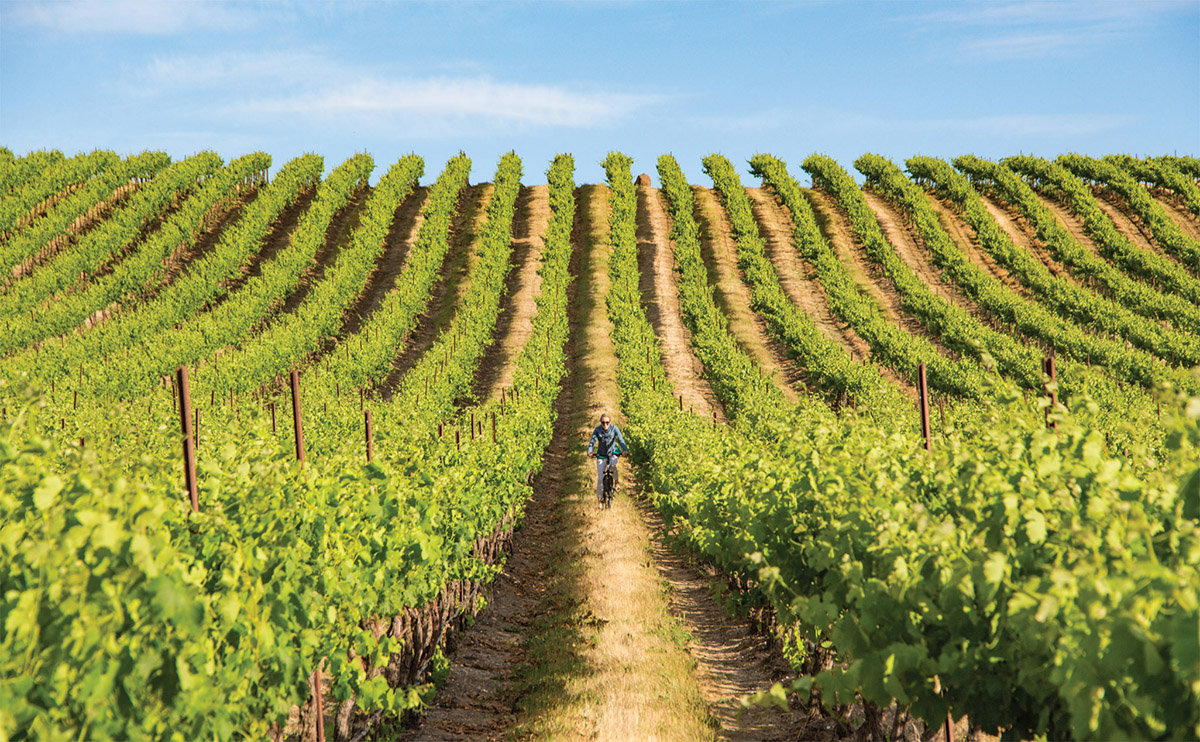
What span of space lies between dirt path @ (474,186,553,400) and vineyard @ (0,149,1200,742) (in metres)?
0.31

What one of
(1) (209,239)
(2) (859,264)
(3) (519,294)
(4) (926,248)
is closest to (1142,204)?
(4) (926,248)

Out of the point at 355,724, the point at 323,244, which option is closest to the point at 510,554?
the point at 355,724

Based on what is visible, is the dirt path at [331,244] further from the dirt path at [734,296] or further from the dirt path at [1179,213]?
the dirt path at [1179,213]

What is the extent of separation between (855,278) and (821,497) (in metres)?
42.2

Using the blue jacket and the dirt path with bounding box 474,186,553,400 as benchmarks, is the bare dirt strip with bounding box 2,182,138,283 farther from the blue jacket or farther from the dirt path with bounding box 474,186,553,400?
the blue jacket

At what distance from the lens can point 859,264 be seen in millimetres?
48250

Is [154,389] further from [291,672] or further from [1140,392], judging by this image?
[1140,392]

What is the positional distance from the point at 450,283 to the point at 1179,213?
41476 mm

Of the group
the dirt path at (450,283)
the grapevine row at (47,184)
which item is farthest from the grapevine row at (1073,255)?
the grapevine row at (47,184)

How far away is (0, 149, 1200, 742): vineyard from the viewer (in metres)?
3.47

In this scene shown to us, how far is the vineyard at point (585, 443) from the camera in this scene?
347 cm

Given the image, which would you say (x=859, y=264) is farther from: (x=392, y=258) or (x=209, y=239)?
(x=209, y=239)

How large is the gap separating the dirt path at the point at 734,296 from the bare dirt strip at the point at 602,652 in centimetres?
1565

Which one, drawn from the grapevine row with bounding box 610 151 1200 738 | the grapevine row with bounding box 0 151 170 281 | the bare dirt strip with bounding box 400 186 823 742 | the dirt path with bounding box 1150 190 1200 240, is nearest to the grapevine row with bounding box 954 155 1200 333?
the dirt path with bounding box 1150 190 1200 240
